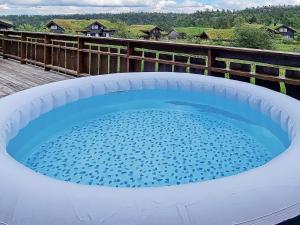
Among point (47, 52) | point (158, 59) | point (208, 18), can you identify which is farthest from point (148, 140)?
point (208, 18)

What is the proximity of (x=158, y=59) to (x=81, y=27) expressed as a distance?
78.6 m

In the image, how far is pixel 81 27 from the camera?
80625mm

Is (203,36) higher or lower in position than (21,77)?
higher

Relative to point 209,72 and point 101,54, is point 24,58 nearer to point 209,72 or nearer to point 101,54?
point 101,54

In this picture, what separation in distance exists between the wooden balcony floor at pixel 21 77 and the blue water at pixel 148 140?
2093mm

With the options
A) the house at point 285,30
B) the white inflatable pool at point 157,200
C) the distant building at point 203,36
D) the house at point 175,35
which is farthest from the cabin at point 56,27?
the white inflatable pool at point 157,200

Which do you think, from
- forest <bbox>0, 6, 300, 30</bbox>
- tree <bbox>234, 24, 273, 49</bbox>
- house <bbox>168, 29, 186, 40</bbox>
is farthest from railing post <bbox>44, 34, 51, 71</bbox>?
house <bbox>168, 29, 186, 40</bbox>

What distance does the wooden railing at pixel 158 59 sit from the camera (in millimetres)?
4267

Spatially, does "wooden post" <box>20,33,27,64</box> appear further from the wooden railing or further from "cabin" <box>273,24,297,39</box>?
"cabin" <box>273,24,297,39</box>

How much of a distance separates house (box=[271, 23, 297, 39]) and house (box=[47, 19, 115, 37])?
1654 inches

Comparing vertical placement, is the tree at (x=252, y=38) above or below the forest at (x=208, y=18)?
below

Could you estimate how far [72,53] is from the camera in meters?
7.89

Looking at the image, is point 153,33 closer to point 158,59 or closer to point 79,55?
point 79,55

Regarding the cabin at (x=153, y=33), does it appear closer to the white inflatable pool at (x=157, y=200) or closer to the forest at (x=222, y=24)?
the forest at (x=222, y=24)
